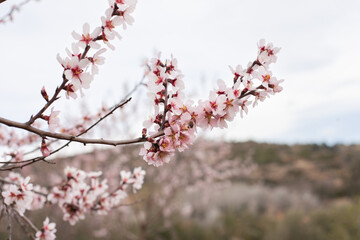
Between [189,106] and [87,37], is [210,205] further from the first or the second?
[87,37]

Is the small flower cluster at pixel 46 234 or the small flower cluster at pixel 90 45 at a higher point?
the small flower cluster at pixel 90 45

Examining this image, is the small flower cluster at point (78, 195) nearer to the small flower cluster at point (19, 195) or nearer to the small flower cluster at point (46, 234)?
the small flower cluster at point (46, 234)

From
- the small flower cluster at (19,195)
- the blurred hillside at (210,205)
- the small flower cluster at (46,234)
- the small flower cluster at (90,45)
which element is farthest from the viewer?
the blurred hillside at (210,205)

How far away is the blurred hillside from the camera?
671 centimetres

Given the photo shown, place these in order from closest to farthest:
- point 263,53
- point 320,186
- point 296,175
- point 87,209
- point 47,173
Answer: point 263,53 < point 87,209 < point 47,173 < point 320,186 < point 296,175

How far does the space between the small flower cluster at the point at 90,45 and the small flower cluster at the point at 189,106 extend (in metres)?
0.26

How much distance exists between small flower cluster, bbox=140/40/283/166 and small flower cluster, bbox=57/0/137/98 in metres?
0.26

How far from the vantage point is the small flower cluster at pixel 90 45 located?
1.30 meters

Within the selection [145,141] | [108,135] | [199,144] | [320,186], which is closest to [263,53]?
[145,141]

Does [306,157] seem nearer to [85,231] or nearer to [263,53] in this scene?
[85,231]

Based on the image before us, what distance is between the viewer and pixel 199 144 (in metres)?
8.81

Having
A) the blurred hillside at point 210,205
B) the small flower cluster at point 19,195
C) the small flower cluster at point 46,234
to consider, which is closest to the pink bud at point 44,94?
the small flower cluster at point 19,195

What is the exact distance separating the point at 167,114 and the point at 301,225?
20.9ft

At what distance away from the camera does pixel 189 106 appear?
1402 mm
